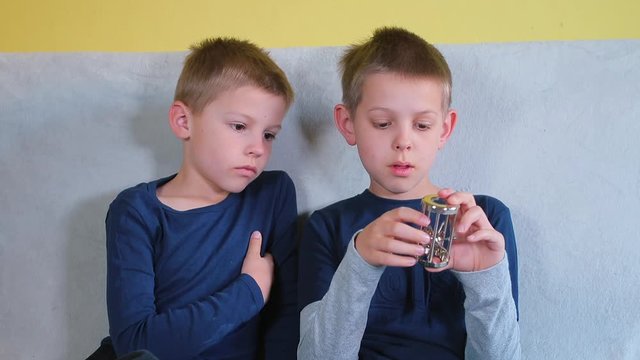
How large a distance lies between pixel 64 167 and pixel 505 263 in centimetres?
89

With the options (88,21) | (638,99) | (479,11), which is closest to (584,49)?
(638,99)

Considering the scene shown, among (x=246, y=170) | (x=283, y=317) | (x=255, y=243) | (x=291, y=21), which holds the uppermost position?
(x=291, y=21)

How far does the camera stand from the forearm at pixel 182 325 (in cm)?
87

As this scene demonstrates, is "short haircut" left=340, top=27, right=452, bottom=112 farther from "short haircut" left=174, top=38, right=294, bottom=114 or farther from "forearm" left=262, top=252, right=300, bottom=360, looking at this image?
"forearm" left=262, top=252, right=300, bottom=360

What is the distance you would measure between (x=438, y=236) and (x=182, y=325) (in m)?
0.44

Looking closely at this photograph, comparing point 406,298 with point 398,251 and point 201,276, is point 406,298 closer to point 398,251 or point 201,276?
point 398,251

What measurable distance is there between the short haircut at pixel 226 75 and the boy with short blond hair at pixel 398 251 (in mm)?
124

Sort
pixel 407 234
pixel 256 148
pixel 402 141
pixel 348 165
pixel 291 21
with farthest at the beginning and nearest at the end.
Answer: pixel 291 21, pixel 348 165, pixel 256 148, pixel 402 141, pixel 407 234

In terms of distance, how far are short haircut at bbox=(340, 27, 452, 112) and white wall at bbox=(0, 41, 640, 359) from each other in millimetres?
119

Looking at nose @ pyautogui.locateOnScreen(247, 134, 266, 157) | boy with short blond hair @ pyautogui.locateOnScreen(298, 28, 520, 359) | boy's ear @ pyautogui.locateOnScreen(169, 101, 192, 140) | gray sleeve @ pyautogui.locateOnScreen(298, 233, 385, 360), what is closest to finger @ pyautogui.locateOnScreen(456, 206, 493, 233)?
boy with short blond hair @ pyautogui.locateOnScreen(298, 28, 520, 359)

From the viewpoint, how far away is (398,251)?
69 cm

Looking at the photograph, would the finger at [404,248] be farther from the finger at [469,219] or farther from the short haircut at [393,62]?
the short haircut at [393,62]

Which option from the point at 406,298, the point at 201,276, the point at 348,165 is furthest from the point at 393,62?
the point at 201,276

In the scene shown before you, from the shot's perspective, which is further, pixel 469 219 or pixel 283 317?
pixel 283 317
